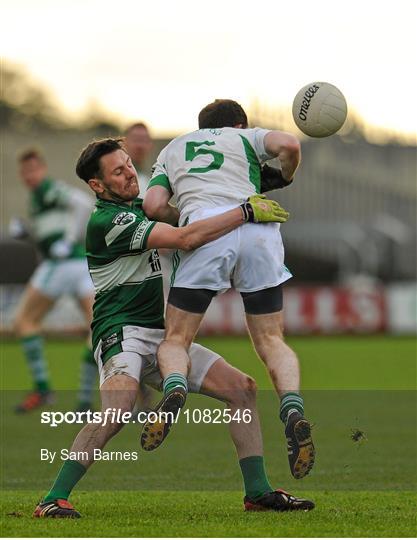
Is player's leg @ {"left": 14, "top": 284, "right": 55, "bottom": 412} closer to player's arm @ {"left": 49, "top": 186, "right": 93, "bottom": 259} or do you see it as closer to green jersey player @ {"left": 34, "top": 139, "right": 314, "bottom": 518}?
player's arm @ {"left": 49, "top": 186, "right": 93, "bottom": 259}

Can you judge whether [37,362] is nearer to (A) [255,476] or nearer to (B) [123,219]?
(A) [255,476]

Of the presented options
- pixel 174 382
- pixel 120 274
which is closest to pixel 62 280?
pixel 120 274

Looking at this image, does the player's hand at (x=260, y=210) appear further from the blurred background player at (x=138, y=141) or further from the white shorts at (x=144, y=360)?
the blurred background player at (x=138, y=141)

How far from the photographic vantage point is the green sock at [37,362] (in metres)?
14.2

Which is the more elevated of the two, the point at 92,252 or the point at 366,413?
the point at 92,252

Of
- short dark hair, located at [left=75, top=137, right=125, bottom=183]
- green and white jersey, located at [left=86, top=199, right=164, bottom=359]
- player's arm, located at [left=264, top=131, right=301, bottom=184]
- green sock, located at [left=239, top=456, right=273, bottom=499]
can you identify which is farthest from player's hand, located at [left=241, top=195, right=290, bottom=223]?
green sock, located at [left=239, top=456, right=273, bottom=499]

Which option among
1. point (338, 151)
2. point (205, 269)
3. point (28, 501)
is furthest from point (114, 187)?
point (338, 151)

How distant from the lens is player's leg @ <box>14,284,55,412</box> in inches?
552

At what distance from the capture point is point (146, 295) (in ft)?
24.0

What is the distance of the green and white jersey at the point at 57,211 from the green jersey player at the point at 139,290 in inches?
268

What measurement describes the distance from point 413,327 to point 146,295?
25.7 m

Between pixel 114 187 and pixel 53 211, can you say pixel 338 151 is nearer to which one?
pixel 53 211

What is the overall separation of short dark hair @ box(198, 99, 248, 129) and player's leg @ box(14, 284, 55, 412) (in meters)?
6.72

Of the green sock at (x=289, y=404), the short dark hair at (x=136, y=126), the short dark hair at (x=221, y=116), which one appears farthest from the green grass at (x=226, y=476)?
the short dark hair at (x=136, y=126)
